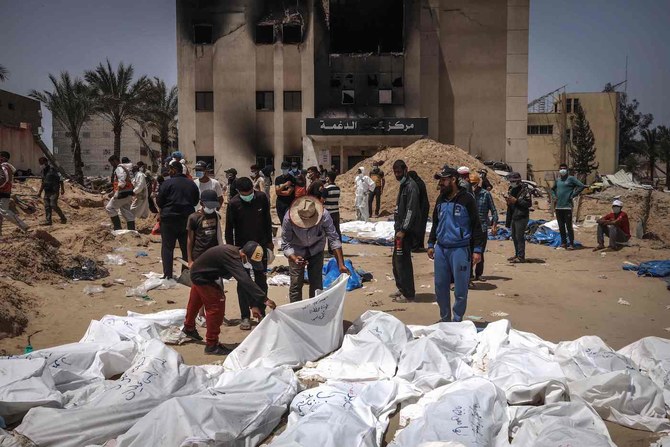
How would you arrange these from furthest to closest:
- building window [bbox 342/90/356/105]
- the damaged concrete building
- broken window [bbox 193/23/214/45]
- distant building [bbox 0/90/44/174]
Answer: building window [bbox 342/90/356/105]
broken window [bbox 193/23/214/45]
the damaged concrete building
distant building [bbox 0/90/44/174]

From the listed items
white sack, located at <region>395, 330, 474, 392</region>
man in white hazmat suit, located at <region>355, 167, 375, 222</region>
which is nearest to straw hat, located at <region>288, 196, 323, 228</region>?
white sack, located at <region>395, 330, 474, 392</region>

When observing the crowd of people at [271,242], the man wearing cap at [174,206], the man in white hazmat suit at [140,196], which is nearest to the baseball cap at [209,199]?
the crowd of people at [271,242]

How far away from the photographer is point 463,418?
3.41 m

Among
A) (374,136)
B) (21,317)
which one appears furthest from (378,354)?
(374,136)

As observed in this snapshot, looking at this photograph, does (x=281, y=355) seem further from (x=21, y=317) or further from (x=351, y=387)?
(x=21, y=317)

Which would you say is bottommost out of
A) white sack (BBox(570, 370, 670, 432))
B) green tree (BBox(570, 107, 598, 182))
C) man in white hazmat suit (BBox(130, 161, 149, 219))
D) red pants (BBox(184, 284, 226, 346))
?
white sack (BBox(570, 370, 670, 432))

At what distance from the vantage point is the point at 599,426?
11.4 ft

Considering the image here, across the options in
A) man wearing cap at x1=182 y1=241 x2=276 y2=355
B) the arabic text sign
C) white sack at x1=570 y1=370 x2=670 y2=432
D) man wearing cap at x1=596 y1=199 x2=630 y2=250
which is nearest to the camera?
white sack at x1=570 y1=370 x2=670 y2=432

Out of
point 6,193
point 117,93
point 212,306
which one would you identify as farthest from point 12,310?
point 117,93

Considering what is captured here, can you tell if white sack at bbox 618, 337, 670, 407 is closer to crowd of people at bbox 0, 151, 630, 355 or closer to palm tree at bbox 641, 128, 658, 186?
crowd of people at bbox 0, 151, 630, 355

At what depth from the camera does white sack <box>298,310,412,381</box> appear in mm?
4562

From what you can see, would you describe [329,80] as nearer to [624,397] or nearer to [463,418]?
[624,397]

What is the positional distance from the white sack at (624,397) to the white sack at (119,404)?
107 inches

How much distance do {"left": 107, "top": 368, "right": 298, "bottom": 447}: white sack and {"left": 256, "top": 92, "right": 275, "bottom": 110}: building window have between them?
30185mm
